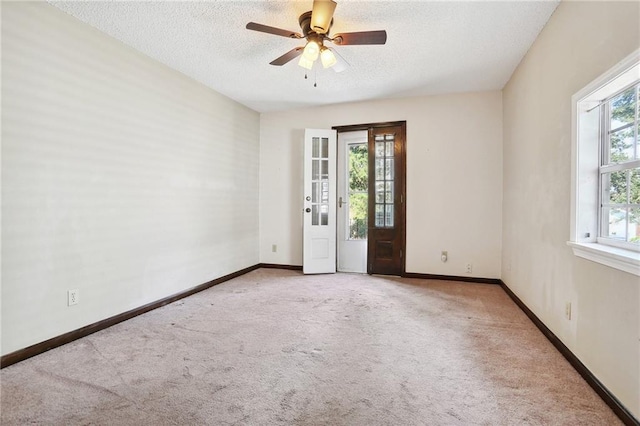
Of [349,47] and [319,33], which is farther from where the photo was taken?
[349,47]

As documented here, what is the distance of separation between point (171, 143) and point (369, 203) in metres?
2.72

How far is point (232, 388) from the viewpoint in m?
1.82

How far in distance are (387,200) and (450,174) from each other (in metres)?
0.92

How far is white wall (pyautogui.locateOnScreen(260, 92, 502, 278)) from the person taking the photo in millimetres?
4219

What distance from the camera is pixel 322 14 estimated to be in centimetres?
219

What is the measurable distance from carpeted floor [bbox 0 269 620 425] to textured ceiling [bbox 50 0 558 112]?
98.8 inches

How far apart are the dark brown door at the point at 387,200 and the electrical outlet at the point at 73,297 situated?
344 centimetres

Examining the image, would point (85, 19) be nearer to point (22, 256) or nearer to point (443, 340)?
point (22, 256)

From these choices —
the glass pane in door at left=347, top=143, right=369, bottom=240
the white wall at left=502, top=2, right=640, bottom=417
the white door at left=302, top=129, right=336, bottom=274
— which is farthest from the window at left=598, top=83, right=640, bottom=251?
the white door at left=302, top=129, right=336, bottom=274

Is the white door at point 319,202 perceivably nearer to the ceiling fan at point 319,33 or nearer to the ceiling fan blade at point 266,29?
the ceiling fan at point 319,33

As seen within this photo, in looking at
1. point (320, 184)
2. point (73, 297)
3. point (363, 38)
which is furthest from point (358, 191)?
point (73, 297)

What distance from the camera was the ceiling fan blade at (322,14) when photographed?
212 centimetres

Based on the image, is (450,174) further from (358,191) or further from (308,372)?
(308,372)

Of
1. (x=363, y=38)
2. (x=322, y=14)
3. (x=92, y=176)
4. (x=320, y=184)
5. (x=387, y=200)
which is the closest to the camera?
(x=322, y=14)
